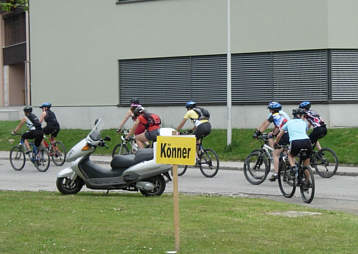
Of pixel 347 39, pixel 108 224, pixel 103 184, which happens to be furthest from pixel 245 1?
pixel 108 224

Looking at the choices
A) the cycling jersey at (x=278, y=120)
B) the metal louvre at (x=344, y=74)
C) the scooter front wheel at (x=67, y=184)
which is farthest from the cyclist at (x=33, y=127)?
the metal louvre at (x=344, y=74)

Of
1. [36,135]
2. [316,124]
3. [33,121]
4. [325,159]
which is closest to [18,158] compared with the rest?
[36,135]

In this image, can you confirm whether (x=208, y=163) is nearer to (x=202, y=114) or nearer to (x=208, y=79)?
(x=202, y=114)

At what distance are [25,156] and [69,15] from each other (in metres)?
13.6

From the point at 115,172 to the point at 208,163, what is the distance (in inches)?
206

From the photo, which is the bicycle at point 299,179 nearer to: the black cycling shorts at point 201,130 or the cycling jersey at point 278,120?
the cycling jersey at point 278,120

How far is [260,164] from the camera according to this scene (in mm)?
15617

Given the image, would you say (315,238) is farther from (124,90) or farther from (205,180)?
(124,90)

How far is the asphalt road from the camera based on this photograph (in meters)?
12.9

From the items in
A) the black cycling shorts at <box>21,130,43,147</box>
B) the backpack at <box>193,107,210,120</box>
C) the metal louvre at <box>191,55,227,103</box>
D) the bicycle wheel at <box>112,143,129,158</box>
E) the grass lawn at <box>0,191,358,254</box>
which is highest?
the metal louvre at <box>191,55,227,103</box>

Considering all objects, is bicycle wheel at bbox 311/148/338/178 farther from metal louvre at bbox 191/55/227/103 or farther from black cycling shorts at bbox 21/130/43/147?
metal louvre at bbox 191/55/227/103

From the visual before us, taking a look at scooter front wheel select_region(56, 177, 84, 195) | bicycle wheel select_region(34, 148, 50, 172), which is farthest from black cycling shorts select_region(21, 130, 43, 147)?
scooter front wheel select_region(56, 177, 84, 195)

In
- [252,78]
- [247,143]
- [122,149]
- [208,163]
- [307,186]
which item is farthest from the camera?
[252,78]

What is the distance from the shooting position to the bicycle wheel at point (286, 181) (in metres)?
13.0
